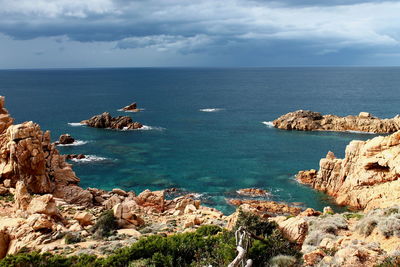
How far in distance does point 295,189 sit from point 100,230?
115ft

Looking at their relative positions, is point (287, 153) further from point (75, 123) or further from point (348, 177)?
point (75, 123)

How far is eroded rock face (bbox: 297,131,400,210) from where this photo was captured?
1877 inches

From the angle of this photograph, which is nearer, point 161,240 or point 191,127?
point 161,240

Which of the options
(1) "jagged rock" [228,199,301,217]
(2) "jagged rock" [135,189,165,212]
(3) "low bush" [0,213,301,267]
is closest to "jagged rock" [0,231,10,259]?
(3) "low bush" [0,213,301,267]

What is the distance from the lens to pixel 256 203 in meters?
50.1

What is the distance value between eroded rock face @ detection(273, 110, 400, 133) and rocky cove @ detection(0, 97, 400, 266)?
135 ft

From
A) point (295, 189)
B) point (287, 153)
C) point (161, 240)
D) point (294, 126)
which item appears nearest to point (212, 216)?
point (161, 240)

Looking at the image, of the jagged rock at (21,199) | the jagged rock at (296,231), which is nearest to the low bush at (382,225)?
the jagged rock at (296,231)

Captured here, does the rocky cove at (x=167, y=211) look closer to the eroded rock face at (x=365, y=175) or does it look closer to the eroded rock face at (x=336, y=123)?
the eroded rock face at (x=365, y=175)

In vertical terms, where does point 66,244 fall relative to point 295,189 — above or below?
above

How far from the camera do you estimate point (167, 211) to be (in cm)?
4331

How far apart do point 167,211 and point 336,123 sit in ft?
230

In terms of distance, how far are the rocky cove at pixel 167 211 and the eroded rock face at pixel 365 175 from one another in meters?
0.13

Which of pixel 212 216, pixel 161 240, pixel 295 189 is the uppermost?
pixel 161 240
